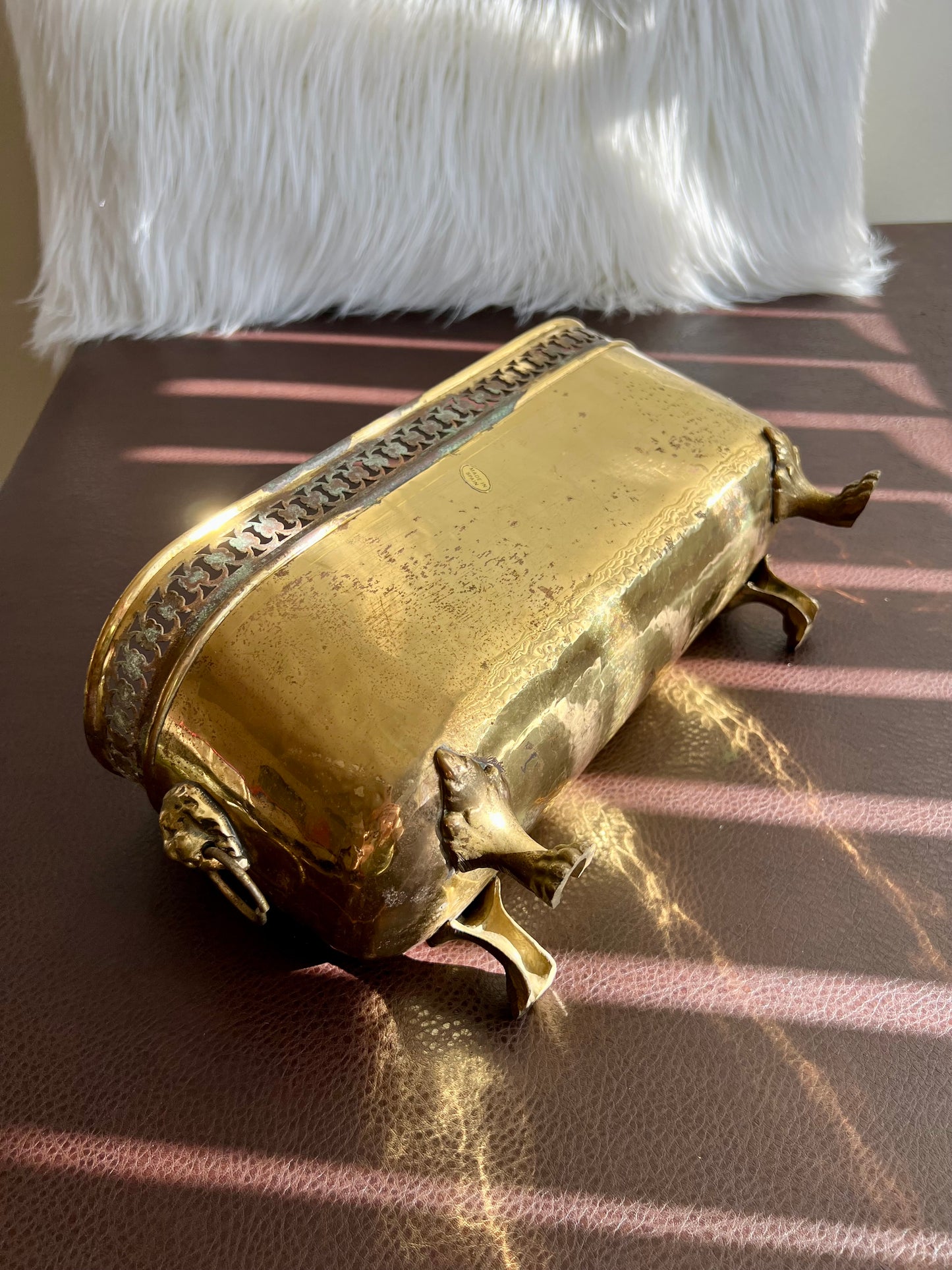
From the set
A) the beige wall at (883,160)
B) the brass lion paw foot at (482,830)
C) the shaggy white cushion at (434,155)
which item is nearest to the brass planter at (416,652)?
the brass lion paw foot at (482,830)

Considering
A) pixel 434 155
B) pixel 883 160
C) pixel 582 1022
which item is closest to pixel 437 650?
pixel 582 1022

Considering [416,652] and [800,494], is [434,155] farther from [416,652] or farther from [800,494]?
[416,652]

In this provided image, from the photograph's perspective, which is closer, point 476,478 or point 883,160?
point 476,478

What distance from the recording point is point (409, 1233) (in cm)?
67

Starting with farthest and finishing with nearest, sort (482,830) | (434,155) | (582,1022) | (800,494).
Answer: (434,155) < (800,494) < (582,1022) < (482,830)

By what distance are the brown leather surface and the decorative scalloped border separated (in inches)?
7.4

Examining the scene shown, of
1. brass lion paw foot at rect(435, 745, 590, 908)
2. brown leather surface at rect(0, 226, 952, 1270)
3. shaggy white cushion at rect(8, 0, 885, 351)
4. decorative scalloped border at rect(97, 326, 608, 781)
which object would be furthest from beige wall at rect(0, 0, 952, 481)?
brass lion paw foot at rect(435, 745, 590, 908)

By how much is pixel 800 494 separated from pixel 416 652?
0.45 m

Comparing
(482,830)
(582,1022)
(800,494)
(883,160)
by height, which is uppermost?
(883,160)

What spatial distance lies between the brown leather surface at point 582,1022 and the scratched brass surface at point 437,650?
11 cm

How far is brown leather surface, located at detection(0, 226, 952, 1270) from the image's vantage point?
0.67 meters

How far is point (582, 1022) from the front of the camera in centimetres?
76

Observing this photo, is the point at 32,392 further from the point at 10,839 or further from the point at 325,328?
the point at 10,839

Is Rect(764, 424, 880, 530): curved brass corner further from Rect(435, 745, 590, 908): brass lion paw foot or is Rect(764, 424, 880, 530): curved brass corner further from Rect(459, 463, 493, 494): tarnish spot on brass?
Rect(435, 745, 590, 908): brass lion paw foot
